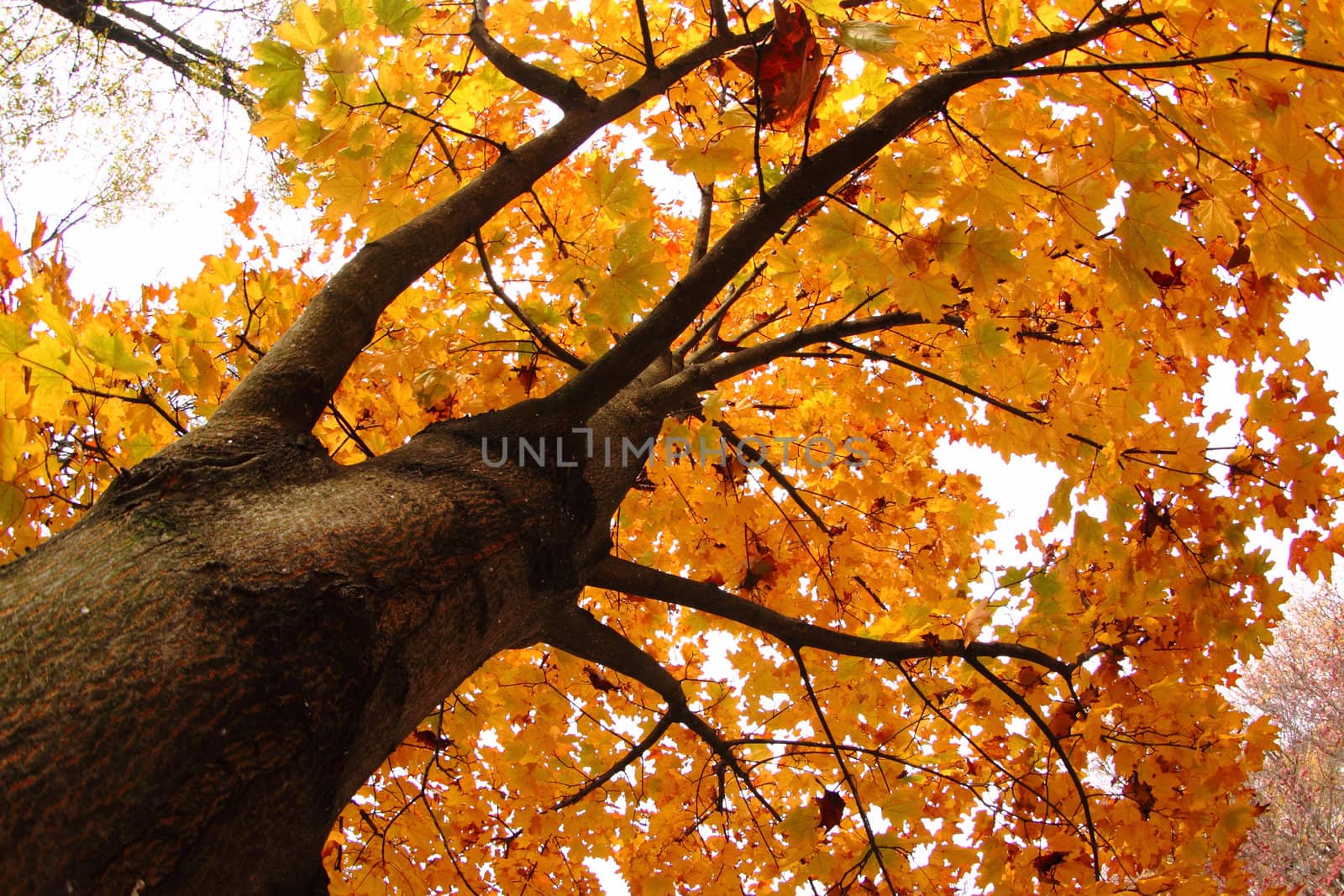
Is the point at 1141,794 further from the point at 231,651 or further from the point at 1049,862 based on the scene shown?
the point at 231,651

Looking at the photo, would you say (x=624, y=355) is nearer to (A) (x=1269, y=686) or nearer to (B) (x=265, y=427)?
(B) (x=265, y=427)

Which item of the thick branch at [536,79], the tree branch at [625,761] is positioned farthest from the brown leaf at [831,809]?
the thick branch at [536,79]

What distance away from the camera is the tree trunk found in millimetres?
741

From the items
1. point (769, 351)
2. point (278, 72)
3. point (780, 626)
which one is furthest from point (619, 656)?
point (278, 72)

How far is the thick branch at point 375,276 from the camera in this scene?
4.56ft

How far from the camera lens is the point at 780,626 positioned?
202 cm

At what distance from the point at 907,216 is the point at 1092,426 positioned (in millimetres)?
761

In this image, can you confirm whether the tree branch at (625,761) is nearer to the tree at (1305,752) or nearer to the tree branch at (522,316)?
the tree branch at (522,316)

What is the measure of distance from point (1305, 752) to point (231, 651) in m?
17.3

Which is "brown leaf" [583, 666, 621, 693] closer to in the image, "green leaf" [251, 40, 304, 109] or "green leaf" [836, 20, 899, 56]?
"green leaf" [251, 40, 304, 109]

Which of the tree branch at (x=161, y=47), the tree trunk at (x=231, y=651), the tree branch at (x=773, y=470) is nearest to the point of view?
the tree trunk at (x=231, y=651)

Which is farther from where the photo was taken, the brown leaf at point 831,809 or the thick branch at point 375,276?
the brown leaf at point 831,809

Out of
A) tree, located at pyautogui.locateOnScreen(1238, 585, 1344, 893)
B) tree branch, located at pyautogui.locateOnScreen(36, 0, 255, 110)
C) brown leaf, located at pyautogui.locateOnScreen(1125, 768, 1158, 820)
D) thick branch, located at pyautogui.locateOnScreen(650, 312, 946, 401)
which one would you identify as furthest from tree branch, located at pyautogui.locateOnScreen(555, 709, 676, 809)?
tree, located at pyautogui.locateOnScreen(1238, 585, 1344, 893)

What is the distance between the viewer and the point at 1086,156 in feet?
6.30
